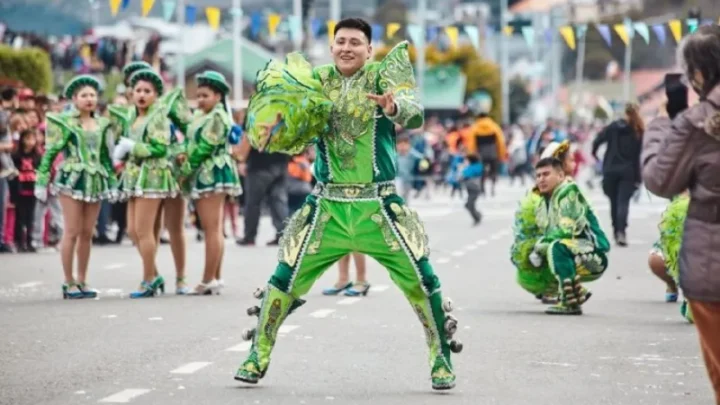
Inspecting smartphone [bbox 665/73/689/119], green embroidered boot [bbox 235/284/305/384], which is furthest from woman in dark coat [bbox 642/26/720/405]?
green embroidered boot [bbox 235/284/305/384]

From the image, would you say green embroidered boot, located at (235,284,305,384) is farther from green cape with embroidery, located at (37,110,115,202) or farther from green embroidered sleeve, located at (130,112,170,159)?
green cape with embroidery, located at (37,110,115,202)

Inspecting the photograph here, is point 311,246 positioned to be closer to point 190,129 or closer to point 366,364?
point 366,364

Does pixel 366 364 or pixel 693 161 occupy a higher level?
pixel 693 161

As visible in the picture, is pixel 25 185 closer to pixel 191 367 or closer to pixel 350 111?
pixel 191 367

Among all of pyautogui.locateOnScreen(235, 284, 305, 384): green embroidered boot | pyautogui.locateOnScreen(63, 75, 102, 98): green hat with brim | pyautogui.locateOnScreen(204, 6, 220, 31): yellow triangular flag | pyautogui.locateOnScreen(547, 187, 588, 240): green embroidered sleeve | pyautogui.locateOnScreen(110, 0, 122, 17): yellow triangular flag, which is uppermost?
pyautogui.locateOnScreen(204, 6, 220, 31): yellow triangular flag

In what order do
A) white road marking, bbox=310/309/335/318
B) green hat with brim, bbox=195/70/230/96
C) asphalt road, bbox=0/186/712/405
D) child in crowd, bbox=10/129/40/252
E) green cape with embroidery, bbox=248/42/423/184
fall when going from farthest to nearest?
child in crowd, bbox=10/129/40/252, green hat with brim, bbox=195/70/230/96, white road marking, bbox=310/309/335/318, asphalt road, bbox=0/186/712/405, green cape with embroidery, bbox=248/42/423/184

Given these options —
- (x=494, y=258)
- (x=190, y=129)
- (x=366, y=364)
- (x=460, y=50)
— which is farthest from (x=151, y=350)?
(x=460, y=50)

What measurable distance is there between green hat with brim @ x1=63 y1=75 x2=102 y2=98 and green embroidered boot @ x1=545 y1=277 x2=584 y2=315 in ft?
13.4

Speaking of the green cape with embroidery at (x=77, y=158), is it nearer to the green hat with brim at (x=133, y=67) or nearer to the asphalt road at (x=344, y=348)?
the green hat with brim at (x=133, y=67)

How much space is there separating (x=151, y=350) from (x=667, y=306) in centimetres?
539

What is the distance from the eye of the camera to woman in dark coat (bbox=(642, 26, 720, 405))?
296 inches

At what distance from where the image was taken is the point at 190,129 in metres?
16.2

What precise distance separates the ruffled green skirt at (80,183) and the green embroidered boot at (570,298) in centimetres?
384

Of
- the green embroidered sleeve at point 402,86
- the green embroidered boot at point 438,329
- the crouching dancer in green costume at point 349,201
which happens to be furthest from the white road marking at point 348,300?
the green embroidered sleeve at point 402,86
